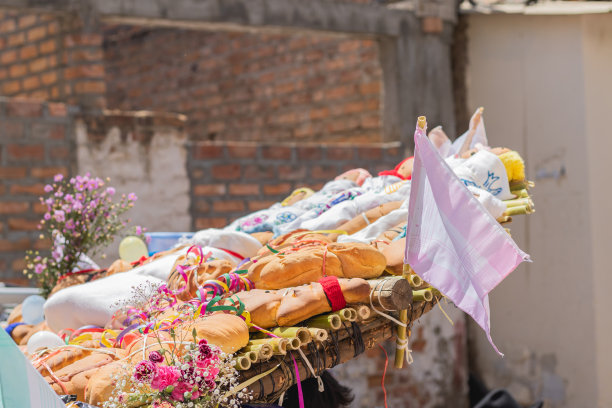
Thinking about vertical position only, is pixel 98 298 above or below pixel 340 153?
below

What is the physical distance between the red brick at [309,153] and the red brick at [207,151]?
525 millimetres

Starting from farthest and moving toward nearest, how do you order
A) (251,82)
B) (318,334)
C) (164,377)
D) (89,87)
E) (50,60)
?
1. (251,82)
2. (50,60)
3. (89,87)
4. (318,334)
5. (164,377)

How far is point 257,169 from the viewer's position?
4922mm

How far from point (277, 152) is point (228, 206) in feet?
1.56

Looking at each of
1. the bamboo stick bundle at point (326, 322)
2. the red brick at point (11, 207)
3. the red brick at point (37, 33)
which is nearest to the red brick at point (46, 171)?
the red brick at point (11, 207)

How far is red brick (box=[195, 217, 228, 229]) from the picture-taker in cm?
476

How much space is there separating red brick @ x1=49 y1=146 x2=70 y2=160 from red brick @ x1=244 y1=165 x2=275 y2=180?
3.55ft

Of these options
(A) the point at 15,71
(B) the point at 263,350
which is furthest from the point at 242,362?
(A) the point at 15,71

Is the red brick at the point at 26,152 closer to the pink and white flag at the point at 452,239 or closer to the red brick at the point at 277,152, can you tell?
the red brick at the point at 277,152

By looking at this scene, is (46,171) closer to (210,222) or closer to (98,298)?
(210,222)

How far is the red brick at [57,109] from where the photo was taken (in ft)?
14.3

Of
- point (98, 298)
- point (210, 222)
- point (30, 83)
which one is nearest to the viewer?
point (98, 298)

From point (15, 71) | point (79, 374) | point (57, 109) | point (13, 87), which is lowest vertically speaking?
point (79, 374)

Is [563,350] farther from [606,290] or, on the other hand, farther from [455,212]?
[455,212]
